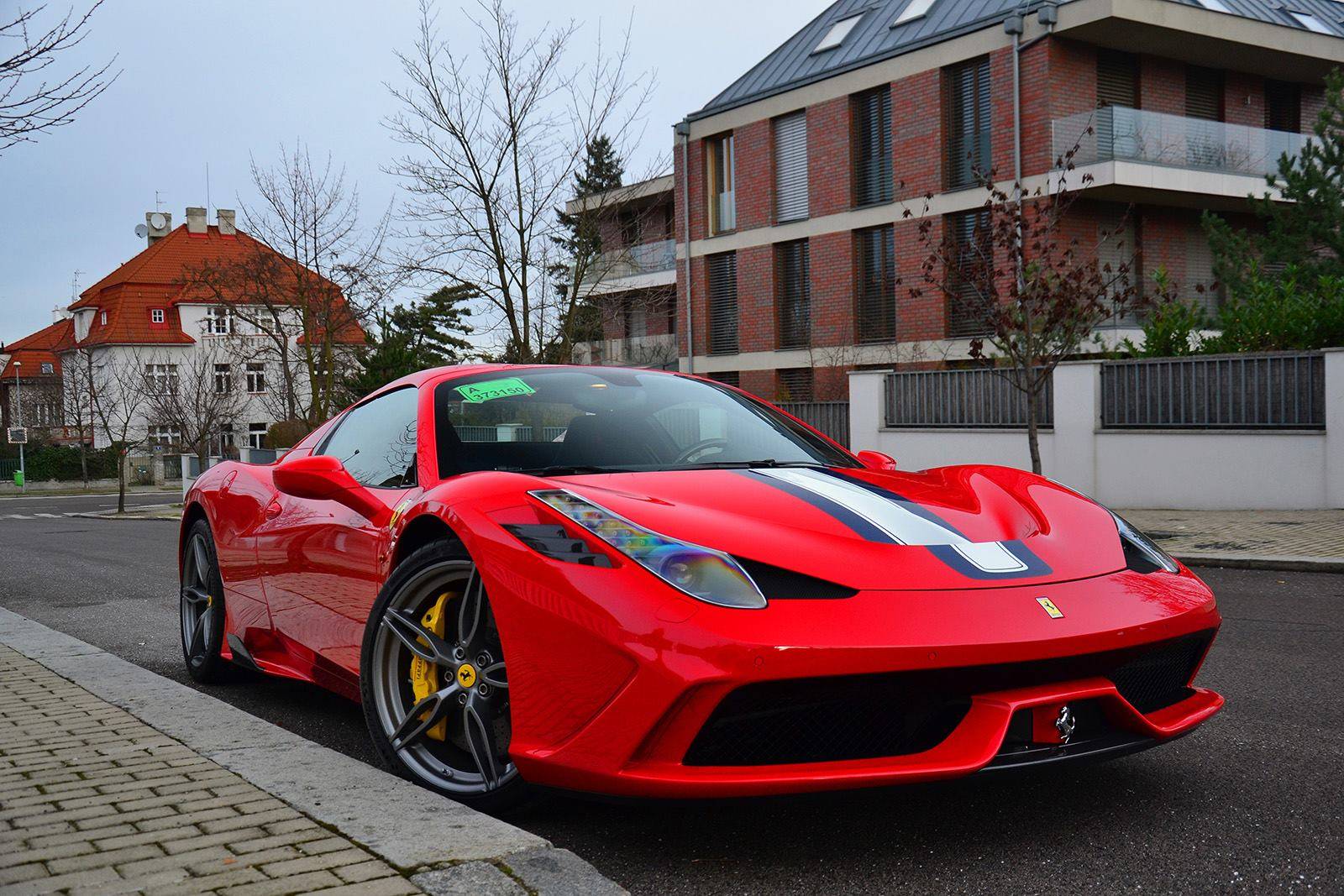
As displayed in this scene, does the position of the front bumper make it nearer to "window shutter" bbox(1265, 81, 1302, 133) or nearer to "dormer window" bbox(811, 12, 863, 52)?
"dormer window" bbox(811, 12, 863, 52)

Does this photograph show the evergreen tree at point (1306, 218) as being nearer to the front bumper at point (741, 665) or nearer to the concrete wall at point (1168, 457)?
the concrete wall at point (1168, 457)

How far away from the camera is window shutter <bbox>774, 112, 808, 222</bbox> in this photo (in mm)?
29859

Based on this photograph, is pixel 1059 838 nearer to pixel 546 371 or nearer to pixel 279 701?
pixel 546 371

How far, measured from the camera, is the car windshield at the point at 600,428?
3.96 m

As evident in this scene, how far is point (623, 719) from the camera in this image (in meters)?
2.82

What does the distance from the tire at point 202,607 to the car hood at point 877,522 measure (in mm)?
2603

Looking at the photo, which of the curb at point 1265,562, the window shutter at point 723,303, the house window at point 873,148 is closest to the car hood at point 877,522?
the curb at point 1265,562

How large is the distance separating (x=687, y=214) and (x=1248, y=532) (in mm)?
22049

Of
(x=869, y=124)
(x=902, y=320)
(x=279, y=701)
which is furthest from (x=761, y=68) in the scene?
(x=279, y=701)

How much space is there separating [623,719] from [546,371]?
1.94m

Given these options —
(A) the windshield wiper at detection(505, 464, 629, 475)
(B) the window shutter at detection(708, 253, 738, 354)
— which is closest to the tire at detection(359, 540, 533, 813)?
(A) the windshield wiper at detection(505, 464, 629, 475)

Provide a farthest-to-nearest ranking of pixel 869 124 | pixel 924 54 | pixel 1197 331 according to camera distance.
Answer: pixel 869 124 → pixel 924 54 → pixel 1197 331

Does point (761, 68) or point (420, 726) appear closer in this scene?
point (420, 726)

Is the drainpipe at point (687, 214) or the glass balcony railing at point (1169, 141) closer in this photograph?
the glass balcony railing at point (1169, 141)
